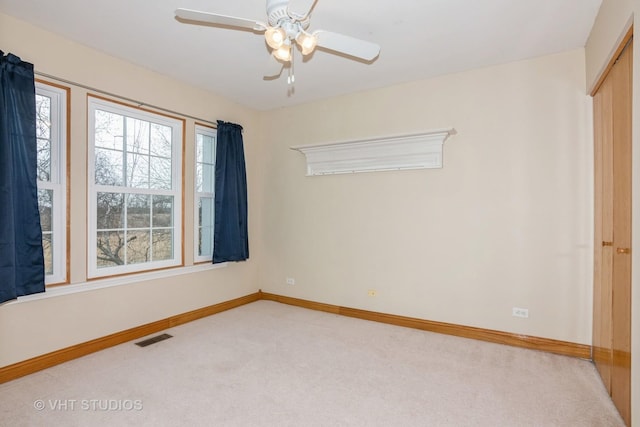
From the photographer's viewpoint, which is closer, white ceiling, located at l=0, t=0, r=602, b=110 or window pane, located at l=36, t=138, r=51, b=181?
white ceiling, located at l=0, t=0, r=602, b=110

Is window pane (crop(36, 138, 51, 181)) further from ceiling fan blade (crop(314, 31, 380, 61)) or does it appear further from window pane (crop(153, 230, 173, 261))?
ceiling fan blade (crop(314, 31, 380, 61))

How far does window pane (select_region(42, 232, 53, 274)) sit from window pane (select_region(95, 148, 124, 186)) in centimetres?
58

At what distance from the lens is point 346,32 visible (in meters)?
2.63

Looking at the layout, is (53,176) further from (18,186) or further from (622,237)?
(622,237)

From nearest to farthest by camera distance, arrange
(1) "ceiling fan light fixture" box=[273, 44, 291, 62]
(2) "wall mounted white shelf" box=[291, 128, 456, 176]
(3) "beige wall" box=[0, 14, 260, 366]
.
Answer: (1) "ceiling fan light fixture" box=[273, 44, 291, 62] < (3) "beige wall" box=[0, 14, 260, 366] < (2) "wall mounted white shelf" box=[291, 128, 456, 176]

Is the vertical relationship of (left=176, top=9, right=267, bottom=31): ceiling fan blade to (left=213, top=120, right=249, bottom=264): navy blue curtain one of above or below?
above

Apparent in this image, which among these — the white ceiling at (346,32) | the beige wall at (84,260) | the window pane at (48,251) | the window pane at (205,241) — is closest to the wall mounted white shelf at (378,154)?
the white ceiling at (346,32)

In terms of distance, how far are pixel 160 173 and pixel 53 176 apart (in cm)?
96

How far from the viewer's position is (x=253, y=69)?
10.8ft

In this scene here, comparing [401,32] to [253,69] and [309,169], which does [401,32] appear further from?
[309,169]

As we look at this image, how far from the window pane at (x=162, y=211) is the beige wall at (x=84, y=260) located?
173mm

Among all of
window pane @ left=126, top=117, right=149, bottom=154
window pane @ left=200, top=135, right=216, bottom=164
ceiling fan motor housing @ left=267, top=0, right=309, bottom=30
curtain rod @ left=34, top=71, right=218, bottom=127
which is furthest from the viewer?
window pane @ left=200, top=135, right=216, bottom=164

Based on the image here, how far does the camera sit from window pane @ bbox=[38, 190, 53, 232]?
2643mm

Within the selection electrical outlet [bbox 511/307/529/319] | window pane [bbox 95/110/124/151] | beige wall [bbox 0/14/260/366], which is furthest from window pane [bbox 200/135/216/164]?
electrical outlet [bbox 511/307/529/319]
